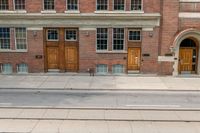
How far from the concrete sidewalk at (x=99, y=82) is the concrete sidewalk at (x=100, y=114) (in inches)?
221

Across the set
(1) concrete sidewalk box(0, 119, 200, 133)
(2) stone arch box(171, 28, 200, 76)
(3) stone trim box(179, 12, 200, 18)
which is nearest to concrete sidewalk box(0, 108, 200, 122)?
(1) concrete sidewalk box(0, 119, 200, 133)

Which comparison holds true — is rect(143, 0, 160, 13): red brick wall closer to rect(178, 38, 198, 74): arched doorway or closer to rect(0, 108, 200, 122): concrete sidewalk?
rect(178, 38, 198, 74): arched doorway

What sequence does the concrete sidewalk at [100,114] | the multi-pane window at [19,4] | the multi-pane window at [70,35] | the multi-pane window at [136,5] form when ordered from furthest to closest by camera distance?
the multi-pane window at [70,35] < the multi-pane window at [19,4] < the multi-pane window at [136,5] < the concrete sidewalk at [100,114]

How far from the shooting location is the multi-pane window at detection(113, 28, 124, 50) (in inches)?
875

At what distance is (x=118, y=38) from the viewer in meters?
22.3

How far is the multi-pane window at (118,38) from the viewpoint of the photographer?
22234 mm

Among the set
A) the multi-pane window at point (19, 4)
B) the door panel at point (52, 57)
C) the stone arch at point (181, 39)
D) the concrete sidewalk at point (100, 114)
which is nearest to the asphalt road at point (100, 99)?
the concrete sidewalk at point (100, 114)

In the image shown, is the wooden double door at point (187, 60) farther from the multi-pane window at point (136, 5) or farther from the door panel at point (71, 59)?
the door panel at point (71, 59)

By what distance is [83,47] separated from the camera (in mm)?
22328

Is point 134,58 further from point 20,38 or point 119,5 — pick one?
point 20,38

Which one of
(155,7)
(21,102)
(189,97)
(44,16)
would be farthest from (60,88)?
(155,7)

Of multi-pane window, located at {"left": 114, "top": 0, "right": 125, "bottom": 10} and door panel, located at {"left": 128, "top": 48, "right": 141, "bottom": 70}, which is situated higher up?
multi-pane window, located at {"left": 114, "top": 0, "right": 125, "bottom": 10}

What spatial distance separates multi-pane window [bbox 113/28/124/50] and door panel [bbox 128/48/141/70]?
0.87m

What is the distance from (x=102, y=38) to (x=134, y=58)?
3.22 m
